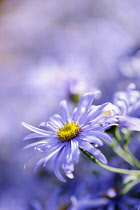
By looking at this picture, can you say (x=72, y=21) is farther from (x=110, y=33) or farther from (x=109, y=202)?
(x=109, y=202)

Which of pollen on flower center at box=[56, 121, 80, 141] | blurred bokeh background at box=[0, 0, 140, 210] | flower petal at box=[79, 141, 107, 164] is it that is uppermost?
blurred bokeh background at box=[0, 0, 140, 210]

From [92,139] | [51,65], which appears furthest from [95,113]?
[51,65]

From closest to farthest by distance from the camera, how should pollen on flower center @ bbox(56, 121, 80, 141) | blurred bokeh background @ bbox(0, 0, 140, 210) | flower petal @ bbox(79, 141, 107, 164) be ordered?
flower petal @ bbox(79, 141, 107, 164)
pollen on flower center @ bbox(56, 121, 80, 141)
blurred bokeh background @ bbox(0, 0, 140, 210)

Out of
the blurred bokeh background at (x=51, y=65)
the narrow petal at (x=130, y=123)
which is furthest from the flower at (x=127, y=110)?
the blurred bokeh background at (x=51, y=65)

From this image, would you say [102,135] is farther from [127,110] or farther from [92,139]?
[127,110]

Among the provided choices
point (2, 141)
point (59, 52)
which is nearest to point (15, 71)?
point (59, 52)

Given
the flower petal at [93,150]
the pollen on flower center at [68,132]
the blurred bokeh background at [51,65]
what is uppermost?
the blurred bokeh background at [51,65]

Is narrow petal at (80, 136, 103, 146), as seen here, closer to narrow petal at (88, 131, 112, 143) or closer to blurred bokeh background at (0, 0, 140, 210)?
narrow petal at (88, 131, 112, 143)

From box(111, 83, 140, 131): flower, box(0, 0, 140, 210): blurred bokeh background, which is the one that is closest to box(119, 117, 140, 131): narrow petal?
box(111, 83, 140, 131): flower

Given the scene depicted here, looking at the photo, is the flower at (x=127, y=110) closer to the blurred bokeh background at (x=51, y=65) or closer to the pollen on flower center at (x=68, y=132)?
the pollen on flower center at (x=68, y=132)
